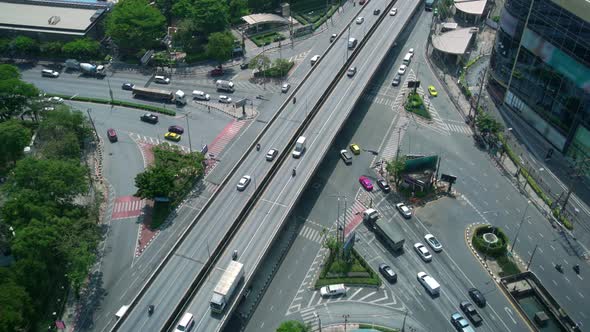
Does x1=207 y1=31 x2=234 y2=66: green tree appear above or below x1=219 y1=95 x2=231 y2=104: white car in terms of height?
above

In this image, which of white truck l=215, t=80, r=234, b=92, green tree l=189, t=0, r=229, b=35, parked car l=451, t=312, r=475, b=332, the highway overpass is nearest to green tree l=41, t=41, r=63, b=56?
green tree l=189, t=0, r=229, b=35

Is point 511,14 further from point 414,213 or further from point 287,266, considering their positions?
point 287,266

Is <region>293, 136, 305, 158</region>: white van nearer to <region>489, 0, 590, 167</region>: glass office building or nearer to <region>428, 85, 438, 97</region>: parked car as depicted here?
<region>428, 85, 438, 97</region>: parked car

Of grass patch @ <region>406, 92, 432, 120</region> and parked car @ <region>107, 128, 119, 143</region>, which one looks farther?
grass patch @ <region>406, 92, 432, 120</region>

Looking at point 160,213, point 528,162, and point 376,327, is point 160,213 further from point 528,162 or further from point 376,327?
point 528,162

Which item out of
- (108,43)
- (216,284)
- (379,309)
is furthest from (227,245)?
(108,43)

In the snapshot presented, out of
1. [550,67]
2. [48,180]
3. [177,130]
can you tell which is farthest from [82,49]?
[550,67]

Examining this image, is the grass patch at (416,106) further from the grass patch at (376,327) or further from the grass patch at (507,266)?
the grass patch at (376,327)
